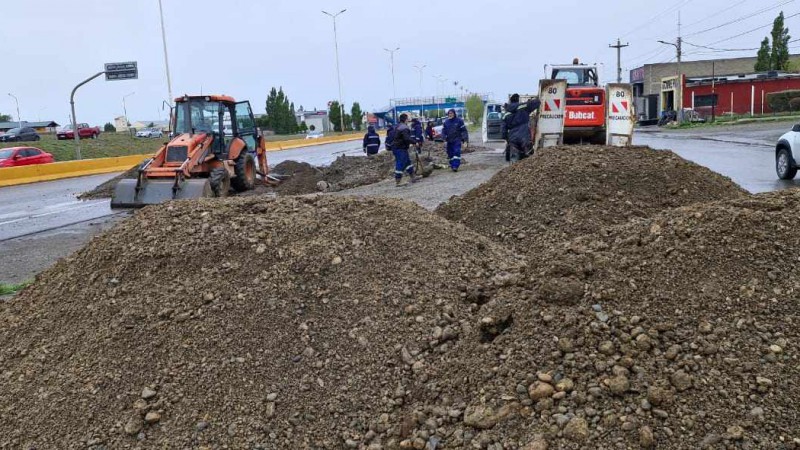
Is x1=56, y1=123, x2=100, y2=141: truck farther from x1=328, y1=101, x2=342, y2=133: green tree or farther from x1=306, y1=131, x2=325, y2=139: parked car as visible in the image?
x1=328, y1=101, x2=342, y2=133: green tree

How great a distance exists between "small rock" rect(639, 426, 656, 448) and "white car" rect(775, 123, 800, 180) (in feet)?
38.6

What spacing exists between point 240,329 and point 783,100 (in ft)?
171

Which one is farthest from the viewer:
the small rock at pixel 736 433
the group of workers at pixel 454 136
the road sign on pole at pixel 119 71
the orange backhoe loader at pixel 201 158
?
the road sign on pole at pixel 119 71

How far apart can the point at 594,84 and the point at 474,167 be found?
3684mm

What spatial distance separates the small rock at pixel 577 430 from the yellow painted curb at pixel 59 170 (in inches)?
1014

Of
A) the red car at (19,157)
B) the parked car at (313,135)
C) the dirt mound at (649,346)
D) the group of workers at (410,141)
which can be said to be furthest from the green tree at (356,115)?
the dirt mound at (649,346)

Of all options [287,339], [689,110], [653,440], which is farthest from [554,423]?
[689,110]

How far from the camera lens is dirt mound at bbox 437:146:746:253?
21.1 ft

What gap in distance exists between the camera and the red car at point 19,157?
26334 millimetres

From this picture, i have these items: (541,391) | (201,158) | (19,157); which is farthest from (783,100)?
(541,391)

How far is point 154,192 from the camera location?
12570 mm

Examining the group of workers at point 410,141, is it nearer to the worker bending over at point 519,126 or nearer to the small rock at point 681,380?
the worker bending over at point 519,126

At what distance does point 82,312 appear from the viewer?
14.5 ft

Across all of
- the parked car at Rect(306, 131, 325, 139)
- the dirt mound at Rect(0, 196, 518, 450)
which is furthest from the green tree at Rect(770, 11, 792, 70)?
the dirt mound at Rect(0, 196, 518, 450)
